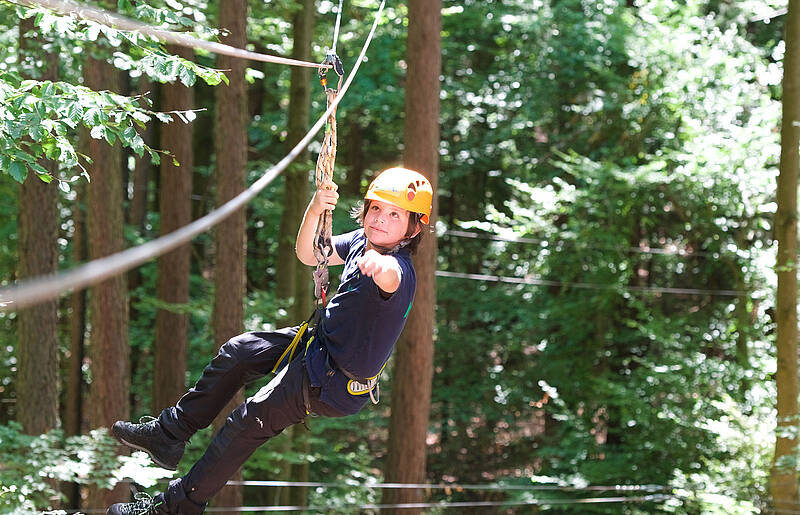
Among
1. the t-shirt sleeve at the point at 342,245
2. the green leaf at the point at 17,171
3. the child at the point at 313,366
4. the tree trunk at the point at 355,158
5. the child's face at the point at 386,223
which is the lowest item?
the child at the point at 313,366

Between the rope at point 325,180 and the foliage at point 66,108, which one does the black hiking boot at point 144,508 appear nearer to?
the rope at point 325,180

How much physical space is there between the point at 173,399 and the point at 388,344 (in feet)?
25.3

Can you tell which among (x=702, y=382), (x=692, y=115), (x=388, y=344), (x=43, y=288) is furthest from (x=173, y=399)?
(x=43, y=288)

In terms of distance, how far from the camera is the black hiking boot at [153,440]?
353cm

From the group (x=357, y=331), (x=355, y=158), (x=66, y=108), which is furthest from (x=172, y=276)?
(x=357, y=331)

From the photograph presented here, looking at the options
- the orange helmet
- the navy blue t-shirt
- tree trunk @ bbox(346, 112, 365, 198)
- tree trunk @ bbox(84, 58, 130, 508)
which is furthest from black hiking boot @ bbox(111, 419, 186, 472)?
tree trunk @ bbox(346, 112, 365, 198)

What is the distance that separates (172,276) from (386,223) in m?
7.97

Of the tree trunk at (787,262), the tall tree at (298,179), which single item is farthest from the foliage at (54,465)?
the tree trunk at (787,262)

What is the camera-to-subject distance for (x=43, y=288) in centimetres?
118

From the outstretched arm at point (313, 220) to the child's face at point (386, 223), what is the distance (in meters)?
0.15

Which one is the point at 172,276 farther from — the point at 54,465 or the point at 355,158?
the point at 355,158

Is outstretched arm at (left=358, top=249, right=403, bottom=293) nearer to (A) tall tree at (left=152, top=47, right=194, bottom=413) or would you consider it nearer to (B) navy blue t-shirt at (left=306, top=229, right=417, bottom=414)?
(B) navy blue t-shirt at (left=306, top=229, right=417, bottom=414)

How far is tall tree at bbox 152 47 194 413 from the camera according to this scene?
34.7 ft

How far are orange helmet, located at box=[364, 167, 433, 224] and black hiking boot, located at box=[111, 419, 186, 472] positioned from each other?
1.23 meters
